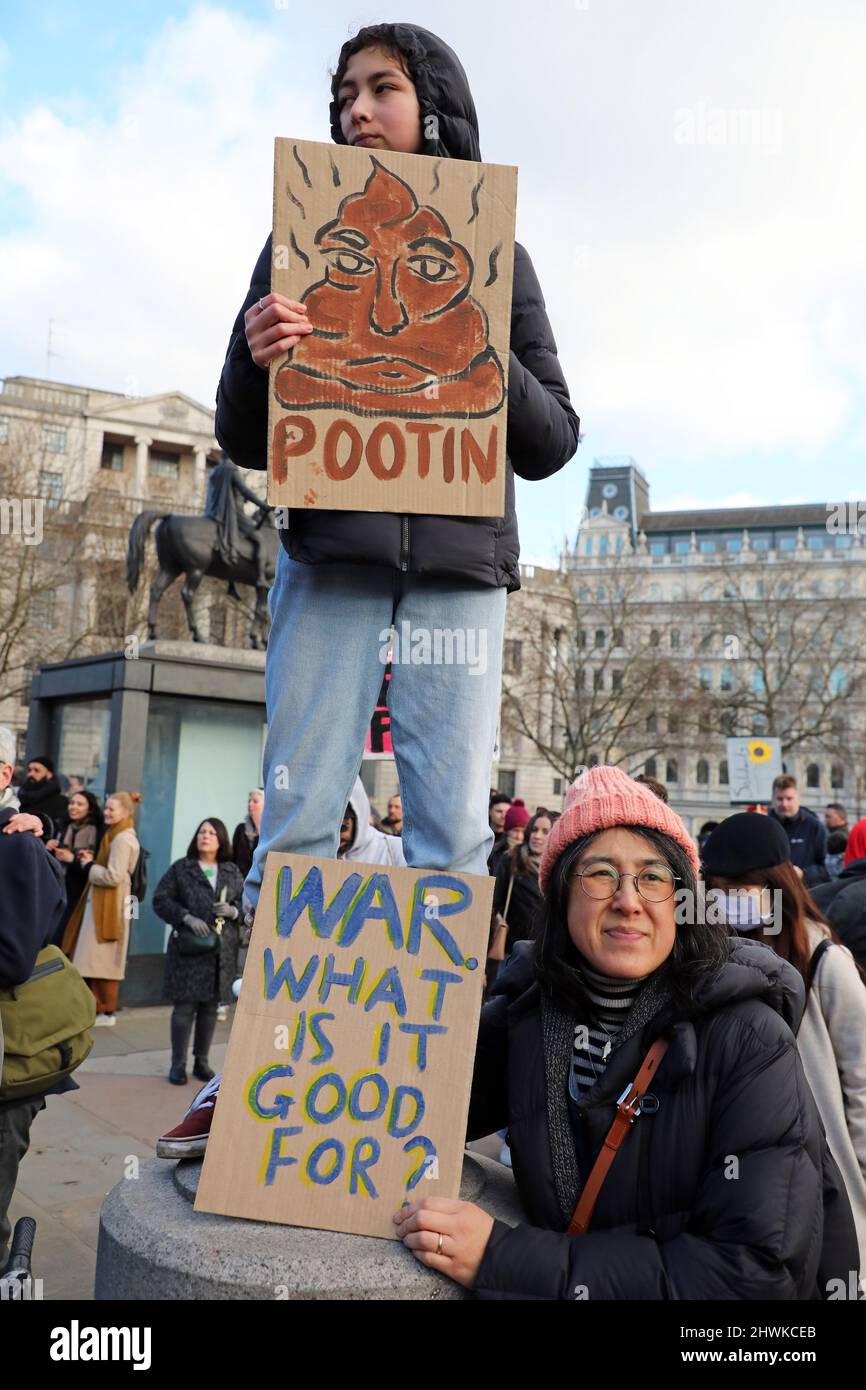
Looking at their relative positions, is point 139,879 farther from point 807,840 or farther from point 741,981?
point 741,981

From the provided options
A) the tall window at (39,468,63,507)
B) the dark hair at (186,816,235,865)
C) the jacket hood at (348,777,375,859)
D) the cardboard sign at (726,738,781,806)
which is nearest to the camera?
the jacket hood at (348,777,375,859)

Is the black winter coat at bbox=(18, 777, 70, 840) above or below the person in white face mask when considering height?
above

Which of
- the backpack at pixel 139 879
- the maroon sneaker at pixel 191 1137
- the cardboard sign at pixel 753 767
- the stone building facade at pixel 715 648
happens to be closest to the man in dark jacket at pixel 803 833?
the backpack at pixel 139 879

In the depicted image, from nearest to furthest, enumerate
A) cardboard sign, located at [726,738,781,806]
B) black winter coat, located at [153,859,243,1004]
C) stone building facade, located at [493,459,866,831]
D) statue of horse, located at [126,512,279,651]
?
1. black winter coat, located at [153,859,243,1004]
2. statue of horse, located at [126,512,279,651]
3. cardboard sign, located at [726,738,781,806]
4. stone building facade, located at [493,459,866,831]

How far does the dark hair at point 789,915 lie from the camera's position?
2992 mm

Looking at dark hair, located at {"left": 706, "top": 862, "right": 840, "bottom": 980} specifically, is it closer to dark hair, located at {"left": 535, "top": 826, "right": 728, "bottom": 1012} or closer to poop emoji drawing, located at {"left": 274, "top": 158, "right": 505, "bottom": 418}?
dark hair, located at {"left": 535, "top": 826, "right": 728, "bottom": 1012}

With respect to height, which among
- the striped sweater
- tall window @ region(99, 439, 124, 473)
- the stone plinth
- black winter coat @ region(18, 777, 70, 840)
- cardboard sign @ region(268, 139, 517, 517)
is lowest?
the stone plinth

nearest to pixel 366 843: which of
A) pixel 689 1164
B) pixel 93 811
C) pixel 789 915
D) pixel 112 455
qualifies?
pixel 789 915

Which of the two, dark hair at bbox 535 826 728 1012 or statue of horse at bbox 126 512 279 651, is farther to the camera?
statue of horse at bbox 126 512 279 651

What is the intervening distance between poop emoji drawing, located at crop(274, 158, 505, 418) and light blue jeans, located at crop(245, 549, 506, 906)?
37cm

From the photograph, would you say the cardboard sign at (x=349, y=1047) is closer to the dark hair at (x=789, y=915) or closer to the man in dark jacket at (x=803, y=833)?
the dark hair at (x=789, y=915)

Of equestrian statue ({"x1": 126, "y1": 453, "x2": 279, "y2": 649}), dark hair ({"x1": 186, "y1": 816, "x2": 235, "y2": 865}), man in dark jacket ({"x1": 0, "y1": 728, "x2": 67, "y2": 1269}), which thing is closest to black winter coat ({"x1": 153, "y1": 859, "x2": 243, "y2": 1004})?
dark hair ({"x1": 186, "y1": 816, "x2": 235, "y2": 865})

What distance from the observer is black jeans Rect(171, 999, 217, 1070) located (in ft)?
22.7

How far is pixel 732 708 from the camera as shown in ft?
117
